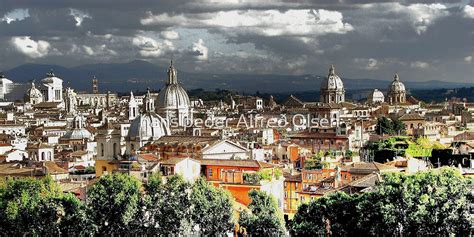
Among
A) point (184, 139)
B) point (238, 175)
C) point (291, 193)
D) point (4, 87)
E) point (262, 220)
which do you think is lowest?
point (291, 193)

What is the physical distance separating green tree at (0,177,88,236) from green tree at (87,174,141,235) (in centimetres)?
53

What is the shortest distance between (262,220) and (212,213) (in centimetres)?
220

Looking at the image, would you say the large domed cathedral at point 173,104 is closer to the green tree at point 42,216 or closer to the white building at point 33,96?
the green tree at point 42,216

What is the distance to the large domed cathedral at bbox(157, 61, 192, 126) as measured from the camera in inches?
3378

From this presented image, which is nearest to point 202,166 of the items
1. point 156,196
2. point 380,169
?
point 380,169

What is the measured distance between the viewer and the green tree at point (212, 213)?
35.2 m

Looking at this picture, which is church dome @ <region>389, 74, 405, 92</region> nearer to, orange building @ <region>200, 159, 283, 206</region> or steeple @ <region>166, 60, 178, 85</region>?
steeple @ <region>166, 60, 178, 85</region>

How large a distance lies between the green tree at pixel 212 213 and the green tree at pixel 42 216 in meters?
4.14

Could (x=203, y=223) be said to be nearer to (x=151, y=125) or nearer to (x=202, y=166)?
(x=202, y=166)

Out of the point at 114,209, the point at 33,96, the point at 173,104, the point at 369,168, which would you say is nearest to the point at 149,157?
the point at 369,168

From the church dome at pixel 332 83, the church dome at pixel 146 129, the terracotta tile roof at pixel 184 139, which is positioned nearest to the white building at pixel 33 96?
the church dome at pixel 332 83

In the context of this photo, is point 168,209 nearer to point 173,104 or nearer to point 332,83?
point 173,104

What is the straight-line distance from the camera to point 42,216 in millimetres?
35062

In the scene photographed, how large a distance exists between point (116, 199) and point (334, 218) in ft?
26.9
